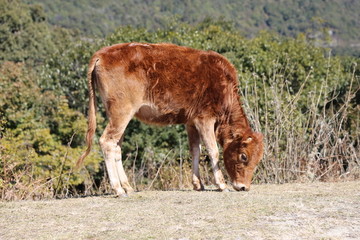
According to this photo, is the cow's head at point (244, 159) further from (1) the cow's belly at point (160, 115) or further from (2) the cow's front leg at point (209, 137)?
(1) the cow's belly at point (160, 115)

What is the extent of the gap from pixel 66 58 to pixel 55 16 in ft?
270

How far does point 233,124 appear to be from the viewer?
818 centimetres

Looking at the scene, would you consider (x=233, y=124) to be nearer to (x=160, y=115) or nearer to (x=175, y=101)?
(x=175, y=101)

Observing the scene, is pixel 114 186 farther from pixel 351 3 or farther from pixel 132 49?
pixel 351 3

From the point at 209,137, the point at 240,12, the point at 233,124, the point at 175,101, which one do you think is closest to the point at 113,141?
the point at 175,101

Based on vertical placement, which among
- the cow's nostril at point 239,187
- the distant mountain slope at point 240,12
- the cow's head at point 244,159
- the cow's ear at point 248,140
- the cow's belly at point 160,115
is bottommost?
the distant mountain slope at point 240,12

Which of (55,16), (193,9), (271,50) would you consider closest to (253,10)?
(193,9)

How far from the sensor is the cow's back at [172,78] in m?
7.46

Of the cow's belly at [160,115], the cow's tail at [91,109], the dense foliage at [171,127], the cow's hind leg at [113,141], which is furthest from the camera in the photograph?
the dense foliage at [171,127]

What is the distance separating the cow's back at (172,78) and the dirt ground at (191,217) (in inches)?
57.4

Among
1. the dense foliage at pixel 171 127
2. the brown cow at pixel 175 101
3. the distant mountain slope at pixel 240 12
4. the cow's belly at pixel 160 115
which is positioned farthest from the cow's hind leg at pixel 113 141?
the distant mountain slope at pixel 240 12

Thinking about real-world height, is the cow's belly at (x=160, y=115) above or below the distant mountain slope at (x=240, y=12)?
above

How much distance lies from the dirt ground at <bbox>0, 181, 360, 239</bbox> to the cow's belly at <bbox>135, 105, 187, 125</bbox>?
1368 mm

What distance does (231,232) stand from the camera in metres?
4.78
